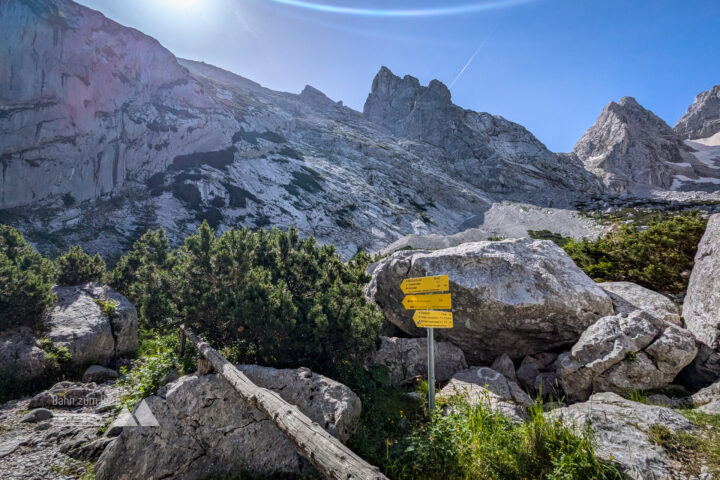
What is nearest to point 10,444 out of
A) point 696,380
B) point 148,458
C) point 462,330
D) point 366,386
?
point 148,458

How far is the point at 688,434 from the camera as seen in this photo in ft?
11.1

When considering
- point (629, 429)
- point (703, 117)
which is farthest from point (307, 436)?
point (703, 117)

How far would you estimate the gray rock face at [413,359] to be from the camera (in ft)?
23.9

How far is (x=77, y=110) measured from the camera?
35.5m

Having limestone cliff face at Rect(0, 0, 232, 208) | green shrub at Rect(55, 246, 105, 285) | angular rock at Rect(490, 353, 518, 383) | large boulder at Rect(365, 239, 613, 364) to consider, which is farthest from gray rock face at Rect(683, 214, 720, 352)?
limestone cliff face at Rect(0, 0, 232, 208)

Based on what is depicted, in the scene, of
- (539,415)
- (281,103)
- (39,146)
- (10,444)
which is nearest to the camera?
(539,415)

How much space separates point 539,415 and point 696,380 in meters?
4.56

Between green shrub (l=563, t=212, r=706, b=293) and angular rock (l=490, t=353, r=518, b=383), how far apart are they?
4.85 m

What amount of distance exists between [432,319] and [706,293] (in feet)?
21.2

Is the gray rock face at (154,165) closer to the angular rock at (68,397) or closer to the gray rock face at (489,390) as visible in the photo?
the angular rock at (68,397)

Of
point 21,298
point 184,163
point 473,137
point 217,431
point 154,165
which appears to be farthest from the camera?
point 473,137

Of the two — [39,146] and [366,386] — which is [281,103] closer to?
[39,146]

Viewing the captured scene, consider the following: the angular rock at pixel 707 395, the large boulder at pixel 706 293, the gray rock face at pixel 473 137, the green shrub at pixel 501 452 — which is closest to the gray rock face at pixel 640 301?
the large boulder at pixel 706 293

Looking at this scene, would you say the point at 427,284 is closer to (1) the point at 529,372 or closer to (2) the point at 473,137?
(1) the point at 529,372
